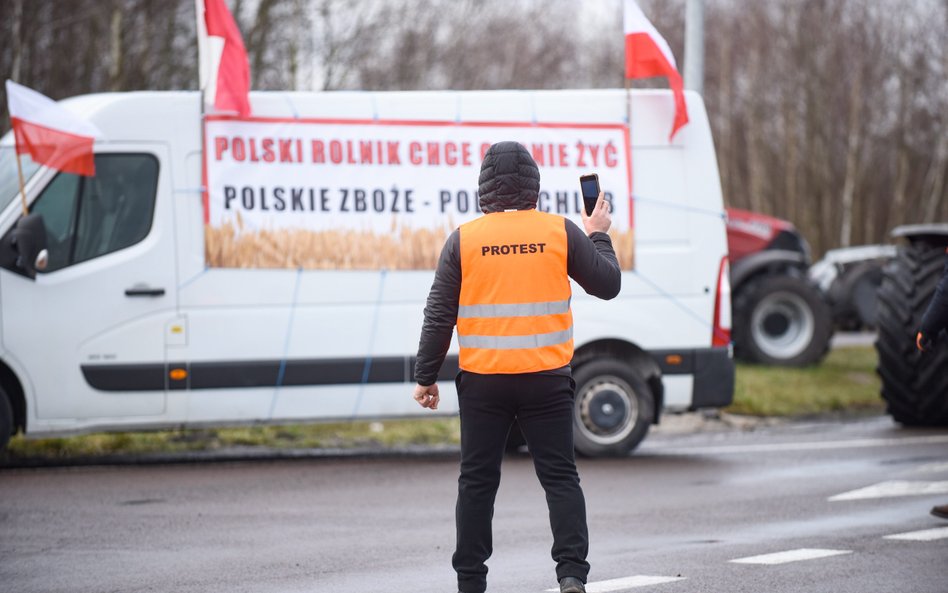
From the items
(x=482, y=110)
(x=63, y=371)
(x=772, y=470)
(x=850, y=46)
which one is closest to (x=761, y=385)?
(x=772, y=470)

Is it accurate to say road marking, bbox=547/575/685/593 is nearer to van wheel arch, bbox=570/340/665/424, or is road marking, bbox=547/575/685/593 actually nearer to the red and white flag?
van wheel arch, bbox=570/340/665/424

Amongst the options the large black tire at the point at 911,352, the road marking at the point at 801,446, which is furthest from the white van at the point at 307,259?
the large black tire at the point at 911,352

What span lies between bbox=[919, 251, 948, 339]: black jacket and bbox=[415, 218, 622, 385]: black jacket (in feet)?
9.16

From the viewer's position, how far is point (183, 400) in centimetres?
1017

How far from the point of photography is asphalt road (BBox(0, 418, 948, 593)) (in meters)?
6.64

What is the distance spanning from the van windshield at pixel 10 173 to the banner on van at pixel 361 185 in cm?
123

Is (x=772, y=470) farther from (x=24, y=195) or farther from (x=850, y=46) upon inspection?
(x=850, y=46)

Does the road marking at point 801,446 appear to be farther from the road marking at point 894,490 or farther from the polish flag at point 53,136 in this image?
the polish flag at point 53,136

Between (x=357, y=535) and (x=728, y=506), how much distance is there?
2.38 meters

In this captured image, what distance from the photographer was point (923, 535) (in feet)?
25.1

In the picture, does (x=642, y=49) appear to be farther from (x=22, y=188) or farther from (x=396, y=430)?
(x=22, y=188)

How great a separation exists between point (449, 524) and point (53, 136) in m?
4.06

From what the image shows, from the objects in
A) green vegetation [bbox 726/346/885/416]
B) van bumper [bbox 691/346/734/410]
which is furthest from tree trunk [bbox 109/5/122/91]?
van bumper [bbox 691/346/734/410]

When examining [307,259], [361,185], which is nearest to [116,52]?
[361,185]
